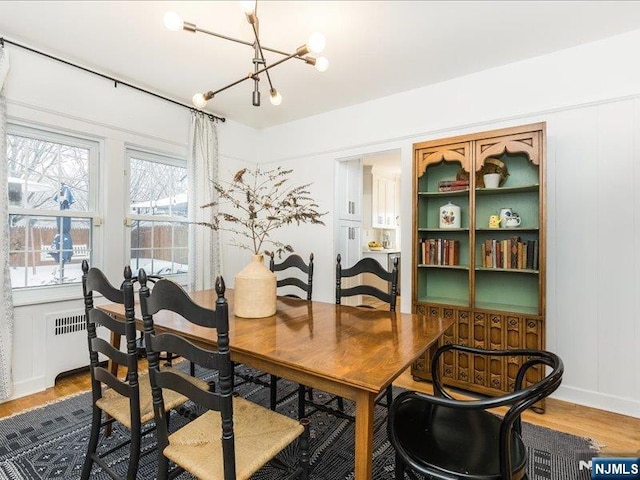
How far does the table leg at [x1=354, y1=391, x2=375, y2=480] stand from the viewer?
1.11 metres

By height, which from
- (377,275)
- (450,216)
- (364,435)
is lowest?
(364,435)

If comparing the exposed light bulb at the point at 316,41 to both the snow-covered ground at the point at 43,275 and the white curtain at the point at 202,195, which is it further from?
the snow-covered ground at the point at 43,275

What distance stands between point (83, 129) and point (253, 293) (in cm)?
235

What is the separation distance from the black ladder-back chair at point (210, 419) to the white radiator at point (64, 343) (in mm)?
2165

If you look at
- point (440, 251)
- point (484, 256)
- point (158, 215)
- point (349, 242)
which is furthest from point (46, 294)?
point (484, 256)

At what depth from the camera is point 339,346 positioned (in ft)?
4.67

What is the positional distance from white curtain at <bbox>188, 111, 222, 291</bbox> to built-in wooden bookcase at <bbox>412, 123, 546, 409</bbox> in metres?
2.26

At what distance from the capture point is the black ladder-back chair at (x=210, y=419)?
1067 millimetres

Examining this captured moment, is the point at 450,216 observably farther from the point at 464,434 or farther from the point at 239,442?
the point at 239,442

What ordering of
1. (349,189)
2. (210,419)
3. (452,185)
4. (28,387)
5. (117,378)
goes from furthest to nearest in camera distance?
1. (349,189)
2. (452,185)
3. (28,387)
4. (117,378)
5. (210,419)

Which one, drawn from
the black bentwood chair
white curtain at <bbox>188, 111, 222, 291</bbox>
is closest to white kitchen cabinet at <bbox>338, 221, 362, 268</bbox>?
white curtain at <bbox>188, 111, 222, 291</bbox>

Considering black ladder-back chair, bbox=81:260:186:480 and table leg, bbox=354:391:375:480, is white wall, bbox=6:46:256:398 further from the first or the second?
table leg, bbox=354:391:375:480

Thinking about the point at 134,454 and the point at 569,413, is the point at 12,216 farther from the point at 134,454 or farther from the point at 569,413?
the point at 569,413

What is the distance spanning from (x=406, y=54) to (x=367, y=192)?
3.72 m
